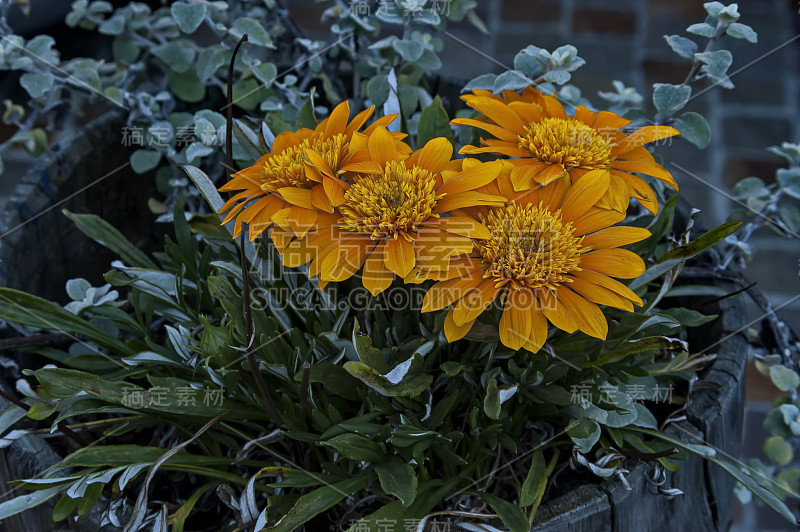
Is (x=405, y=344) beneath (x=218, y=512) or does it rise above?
above

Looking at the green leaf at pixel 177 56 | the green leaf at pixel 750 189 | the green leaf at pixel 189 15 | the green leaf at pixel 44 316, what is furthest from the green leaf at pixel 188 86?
the green leaf at pixel 750 189

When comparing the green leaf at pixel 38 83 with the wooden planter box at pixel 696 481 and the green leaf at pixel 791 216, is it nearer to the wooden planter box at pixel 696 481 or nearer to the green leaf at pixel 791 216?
the wooden planter box at pixel 696 481

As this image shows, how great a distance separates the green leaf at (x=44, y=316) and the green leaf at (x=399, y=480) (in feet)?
1.05

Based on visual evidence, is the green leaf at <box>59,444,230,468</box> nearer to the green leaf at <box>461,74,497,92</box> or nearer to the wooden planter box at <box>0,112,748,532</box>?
the wooden planter box at <box>0,112,748,532</box>

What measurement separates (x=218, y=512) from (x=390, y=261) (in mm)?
390

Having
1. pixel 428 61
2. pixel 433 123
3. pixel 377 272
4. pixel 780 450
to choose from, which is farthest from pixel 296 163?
pixel 780 450

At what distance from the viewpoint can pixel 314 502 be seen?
64 cm

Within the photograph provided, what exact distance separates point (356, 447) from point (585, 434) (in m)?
0.19

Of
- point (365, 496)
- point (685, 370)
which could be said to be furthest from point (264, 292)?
point (685, 370)

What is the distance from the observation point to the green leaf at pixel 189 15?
0.95 meters

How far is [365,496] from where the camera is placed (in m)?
0.71

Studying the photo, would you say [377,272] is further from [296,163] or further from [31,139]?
[31,139]

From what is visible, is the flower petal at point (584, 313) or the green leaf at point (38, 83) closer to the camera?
the flower petal at point (584, 313)

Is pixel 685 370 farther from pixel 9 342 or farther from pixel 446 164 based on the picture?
pixel 9 342
